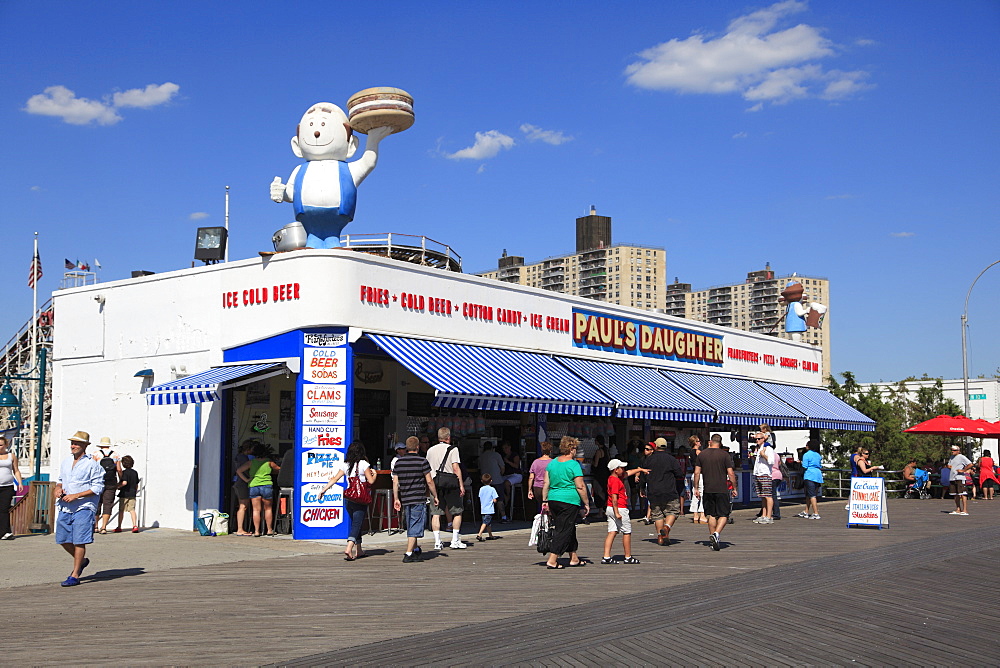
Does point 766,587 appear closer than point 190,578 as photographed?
Yes

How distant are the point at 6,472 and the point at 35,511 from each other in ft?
7.58

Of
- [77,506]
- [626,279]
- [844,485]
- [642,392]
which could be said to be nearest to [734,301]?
[626,279]

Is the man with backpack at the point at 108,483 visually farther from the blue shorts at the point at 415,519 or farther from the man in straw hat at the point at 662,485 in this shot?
the man in straw hat at the point at 662,485

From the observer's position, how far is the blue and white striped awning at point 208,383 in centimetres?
1644

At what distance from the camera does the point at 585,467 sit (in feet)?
71.8

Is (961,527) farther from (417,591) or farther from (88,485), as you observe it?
(88,485)

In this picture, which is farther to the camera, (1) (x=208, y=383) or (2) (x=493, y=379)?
(2) (x=493, y=379)

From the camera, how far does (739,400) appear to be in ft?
88.6

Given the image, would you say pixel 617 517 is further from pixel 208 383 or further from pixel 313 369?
pixel 208 383

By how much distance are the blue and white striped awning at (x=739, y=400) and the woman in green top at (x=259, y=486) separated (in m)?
11.7

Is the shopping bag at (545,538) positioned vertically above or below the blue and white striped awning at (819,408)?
below

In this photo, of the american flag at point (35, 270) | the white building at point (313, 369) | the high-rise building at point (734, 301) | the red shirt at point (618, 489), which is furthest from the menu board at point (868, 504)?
the high-rise building at point (734, 301)

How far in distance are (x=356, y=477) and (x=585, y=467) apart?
29.7 feet

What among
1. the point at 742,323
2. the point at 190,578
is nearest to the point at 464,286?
the point at 190,578
